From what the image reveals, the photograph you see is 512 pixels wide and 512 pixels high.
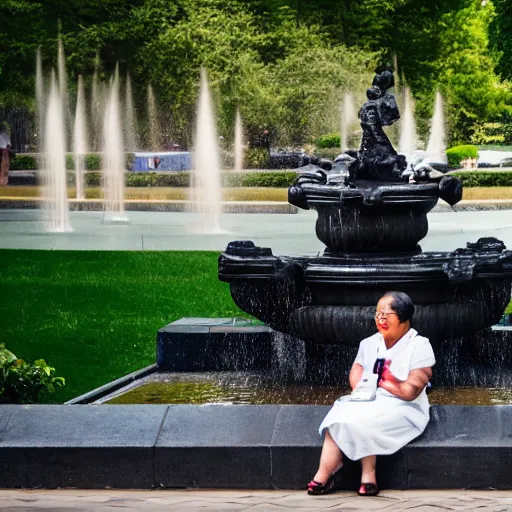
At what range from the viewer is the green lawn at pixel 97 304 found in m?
13.1

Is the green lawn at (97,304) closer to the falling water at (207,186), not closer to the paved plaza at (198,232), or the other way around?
the paved plaza at (198,232)

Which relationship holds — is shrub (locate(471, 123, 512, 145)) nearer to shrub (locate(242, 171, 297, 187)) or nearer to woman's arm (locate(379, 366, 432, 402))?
shrub (locate(242, 171, 297, 187))

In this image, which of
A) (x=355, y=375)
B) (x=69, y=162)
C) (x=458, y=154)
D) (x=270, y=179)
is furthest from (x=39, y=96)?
(x=355, y=375)

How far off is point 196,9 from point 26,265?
38184 millimetres

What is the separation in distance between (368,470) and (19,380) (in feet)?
11.2

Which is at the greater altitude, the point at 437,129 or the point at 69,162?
the point at 437,129

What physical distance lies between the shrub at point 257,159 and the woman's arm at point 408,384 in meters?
46.4

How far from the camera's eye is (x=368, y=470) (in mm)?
7680

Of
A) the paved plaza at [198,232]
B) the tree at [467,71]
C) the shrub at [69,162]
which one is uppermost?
the tree at [467,71]

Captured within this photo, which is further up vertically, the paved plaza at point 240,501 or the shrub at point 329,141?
the shrub at point 329,141

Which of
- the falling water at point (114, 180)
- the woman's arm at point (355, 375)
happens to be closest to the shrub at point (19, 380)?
the woman's arm at point (355, 375)

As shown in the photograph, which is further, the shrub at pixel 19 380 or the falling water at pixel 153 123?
the falling water at pixel 153 123

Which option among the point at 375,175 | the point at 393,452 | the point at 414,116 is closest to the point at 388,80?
the point at 375,175

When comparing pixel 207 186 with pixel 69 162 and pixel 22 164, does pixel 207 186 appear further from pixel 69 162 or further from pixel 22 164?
pixel 22 164
